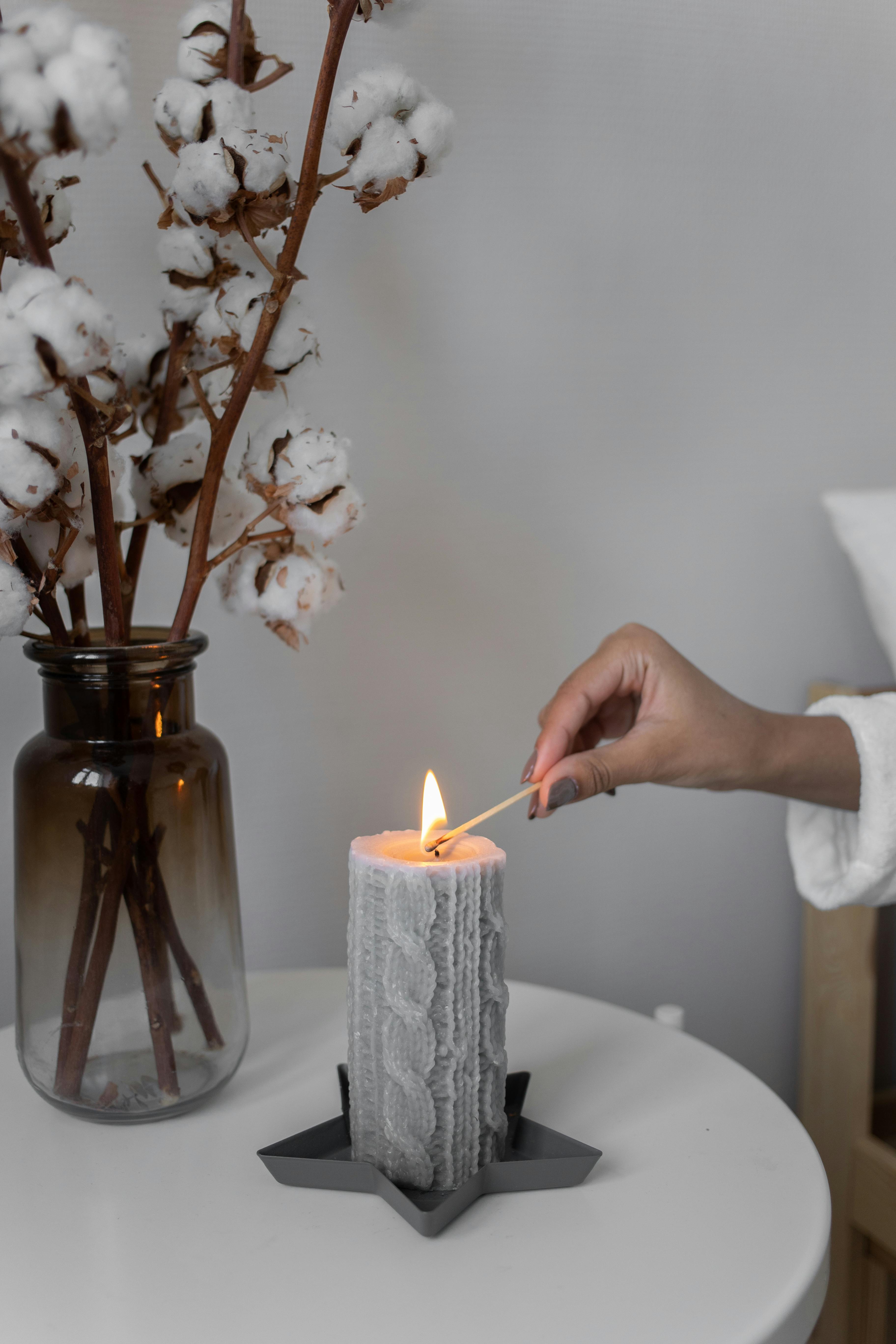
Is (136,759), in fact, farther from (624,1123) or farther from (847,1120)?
(847,1120)

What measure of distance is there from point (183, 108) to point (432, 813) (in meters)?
0.39

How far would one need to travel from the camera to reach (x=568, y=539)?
1.01m

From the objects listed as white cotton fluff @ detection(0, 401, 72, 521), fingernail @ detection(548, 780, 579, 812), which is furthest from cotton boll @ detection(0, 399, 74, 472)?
fingernail @ detection(548, 780, 579, 812)

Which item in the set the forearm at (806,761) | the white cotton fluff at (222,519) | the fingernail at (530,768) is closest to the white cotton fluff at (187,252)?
the white cotton fluff at (222,519)

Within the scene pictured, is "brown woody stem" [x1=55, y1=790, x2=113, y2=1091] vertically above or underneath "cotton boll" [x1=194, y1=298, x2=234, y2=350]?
underneath

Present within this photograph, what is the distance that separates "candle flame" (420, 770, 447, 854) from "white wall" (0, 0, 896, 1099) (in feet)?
1.30

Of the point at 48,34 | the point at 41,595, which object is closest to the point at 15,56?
the point at 48,34

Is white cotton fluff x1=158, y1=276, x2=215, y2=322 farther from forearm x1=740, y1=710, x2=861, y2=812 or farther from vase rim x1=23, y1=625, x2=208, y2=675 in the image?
forearm x1=740, y1=710, x2=861, y2=812

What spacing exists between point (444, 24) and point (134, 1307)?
0.92m

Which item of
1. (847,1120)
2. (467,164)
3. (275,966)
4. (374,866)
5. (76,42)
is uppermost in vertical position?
(467,164)

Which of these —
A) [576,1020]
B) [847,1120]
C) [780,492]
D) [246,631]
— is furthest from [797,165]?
[847,1120]

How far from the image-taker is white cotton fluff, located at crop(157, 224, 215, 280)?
23.6 inches

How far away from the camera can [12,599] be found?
507mm

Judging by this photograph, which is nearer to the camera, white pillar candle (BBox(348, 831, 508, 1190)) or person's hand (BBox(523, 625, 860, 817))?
white pillar candle (BBox(348, 831, 508, 1190))
